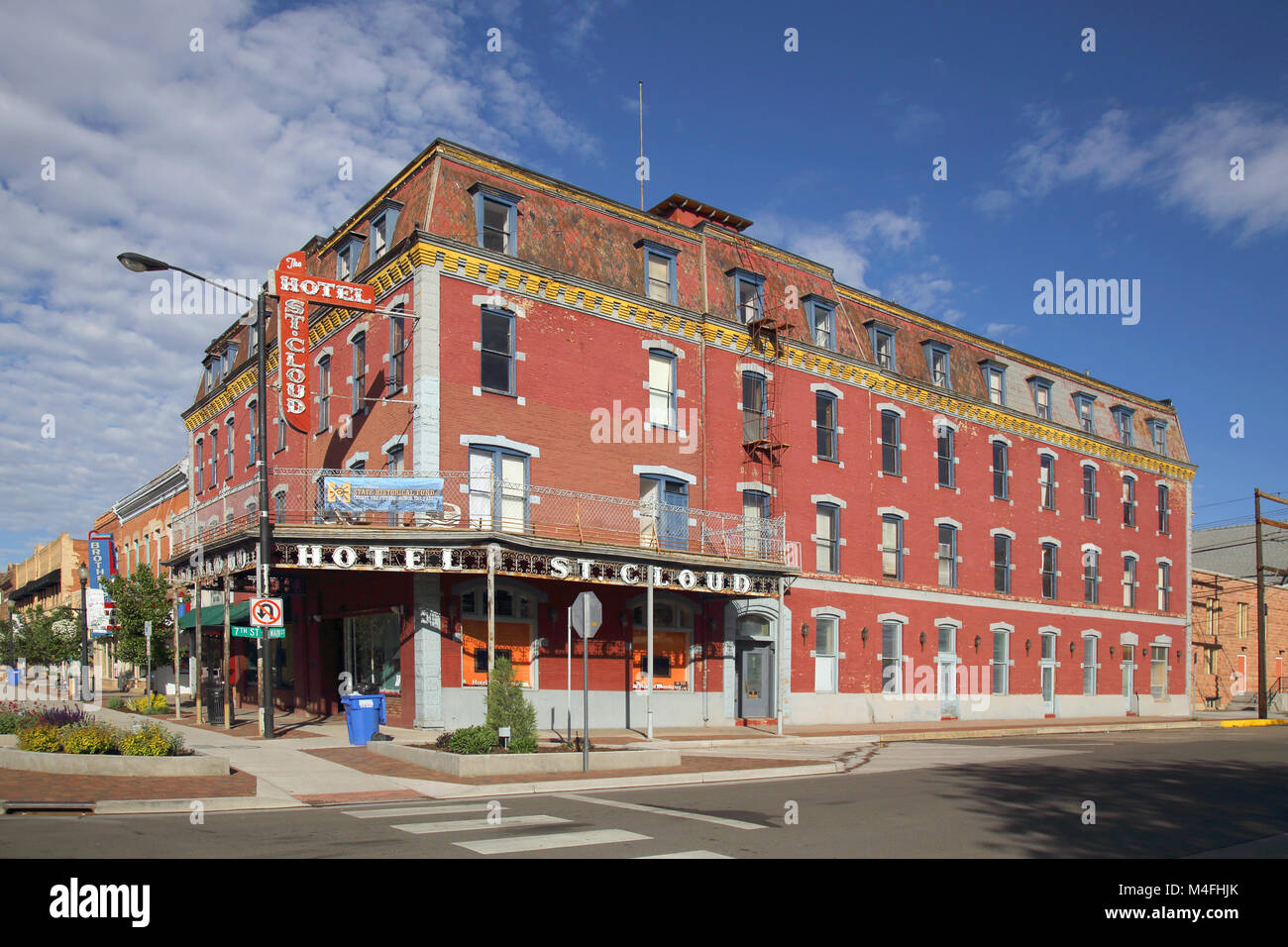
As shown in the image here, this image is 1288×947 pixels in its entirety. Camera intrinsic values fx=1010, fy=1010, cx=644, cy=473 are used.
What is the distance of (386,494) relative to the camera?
22109mm

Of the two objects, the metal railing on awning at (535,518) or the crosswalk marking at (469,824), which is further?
the metal railing on awning at (535,518)

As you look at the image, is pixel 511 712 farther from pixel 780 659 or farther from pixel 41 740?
pixel 780 659

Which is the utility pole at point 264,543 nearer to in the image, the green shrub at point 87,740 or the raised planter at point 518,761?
the raised planter at point 518,761

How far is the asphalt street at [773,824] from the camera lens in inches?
388

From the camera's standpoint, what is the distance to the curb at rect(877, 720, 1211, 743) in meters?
28.5

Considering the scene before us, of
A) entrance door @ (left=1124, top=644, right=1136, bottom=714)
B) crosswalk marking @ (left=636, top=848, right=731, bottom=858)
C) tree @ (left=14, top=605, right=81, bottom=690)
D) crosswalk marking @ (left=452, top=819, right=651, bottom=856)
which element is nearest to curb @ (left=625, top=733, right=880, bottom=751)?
crosswalk marking @ (left=452, top=819, right=651, bottom=856)

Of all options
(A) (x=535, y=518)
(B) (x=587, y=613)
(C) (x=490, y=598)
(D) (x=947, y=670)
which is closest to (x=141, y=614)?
(A) (x=535, y=518)

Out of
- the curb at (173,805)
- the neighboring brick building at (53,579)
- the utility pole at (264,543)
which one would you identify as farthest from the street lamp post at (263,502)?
the neighboring brick building at (53,579)

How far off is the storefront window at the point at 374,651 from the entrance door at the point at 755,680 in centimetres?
1017
